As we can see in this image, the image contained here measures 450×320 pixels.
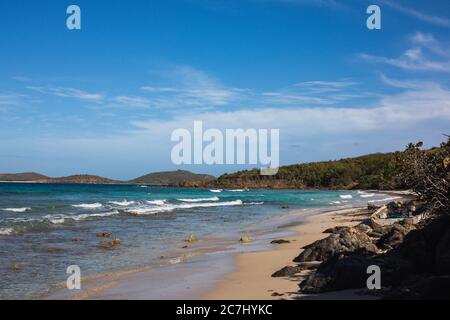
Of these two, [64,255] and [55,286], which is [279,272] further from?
[64,255]

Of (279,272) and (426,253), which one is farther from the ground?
(426,253)

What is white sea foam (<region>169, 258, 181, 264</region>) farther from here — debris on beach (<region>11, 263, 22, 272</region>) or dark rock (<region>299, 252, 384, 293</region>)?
dark rock (<region>299, 252, 384, 293</region>)

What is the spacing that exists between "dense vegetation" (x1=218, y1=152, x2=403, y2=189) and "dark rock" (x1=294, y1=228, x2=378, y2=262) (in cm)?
10497

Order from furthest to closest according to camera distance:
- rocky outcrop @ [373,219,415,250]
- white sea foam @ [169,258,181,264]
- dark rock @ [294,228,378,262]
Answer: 1. white sea foam @ [169,258,181,264]
2. rocky outcrop @ [373,219,415,250]
3. dark rock @ [294,228,378,262]

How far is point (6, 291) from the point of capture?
34.7 feet

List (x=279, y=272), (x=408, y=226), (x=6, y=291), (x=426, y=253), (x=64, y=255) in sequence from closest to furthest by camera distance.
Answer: (x=426, y=253), (x=6, y=291), (x=279, y=272), (x=408, y=226), (x=64, y=255)

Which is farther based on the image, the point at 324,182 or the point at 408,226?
the point at 324,182

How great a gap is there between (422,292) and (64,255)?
457 inches

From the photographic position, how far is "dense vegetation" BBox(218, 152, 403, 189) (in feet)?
421

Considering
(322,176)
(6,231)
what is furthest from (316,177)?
(6,231)

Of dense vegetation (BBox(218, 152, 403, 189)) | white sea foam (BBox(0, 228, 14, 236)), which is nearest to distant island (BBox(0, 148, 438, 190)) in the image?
dense vegetation (BBox(218, 152, 403, 189))

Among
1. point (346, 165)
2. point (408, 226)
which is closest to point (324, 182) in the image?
point (346, 165)

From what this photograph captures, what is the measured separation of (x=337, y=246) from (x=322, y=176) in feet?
428
